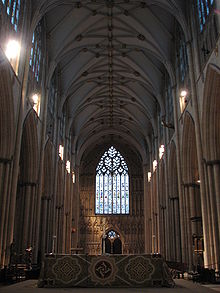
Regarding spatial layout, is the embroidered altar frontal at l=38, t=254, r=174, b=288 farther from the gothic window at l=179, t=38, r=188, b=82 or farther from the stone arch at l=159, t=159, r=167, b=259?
→ the stone arch at l=159, t=159, r=167, b=259

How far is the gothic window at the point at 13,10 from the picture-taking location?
14164mm

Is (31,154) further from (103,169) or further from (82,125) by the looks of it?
(103,169)

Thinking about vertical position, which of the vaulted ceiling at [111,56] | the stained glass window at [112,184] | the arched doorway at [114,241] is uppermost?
the vaulted ceiling at [111,56]

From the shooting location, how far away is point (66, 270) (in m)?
9.79

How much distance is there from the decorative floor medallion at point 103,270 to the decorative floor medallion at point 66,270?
17.7 inches

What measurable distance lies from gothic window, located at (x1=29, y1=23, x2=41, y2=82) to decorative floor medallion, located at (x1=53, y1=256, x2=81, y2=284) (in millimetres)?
12015

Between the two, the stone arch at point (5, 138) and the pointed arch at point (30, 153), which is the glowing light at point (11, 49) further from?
the pointed arch at point (30, 153)

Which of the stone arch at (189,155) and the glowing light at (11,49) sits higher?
the glowing light at (11,49)

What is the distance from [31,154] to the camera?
18.9 meters

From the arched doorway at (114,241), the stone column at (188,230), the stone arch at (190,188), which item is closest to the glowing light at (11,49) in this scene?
the stone arch at (190,188)

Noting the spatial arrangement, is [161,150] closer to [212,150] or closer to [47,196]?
[47,196]

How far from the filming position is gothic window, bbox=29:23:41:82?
Answer: 1885cm

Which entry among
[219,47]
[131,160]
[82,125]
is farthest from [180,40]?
Result: [131,160]

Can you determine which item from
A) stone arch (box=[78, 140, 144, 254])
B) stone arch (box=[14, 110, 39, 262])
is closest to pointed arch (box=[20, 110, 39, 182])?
stone arch (box=[14, 110, 39, 262])
